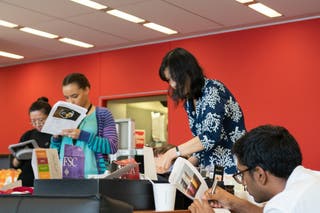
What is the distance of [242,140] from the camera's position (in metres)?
1.72

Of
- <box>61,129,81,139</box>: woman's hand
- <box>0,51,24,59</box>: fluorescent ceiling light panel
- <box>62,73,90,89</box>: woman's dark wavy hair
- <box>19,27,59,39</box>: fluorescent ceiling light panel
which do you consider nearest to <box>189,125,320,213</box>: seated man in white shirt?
<box>61,129,81,139</box>: woman's hand

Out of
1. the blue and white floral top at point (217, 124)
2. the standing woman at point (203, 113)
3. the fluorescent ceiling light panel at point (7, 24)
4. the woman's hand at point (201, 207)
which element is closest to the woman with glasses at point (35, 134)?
the standing woman at point (203, 113)

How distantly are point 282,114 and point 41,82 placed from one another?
406 centimetres

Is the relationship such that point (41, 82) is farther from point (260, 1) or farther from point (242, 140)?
point (242, 140)

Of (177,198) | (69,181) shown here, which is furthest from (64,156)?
(177,198)

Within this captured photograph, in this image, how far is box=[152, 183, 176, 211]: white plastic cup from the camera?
185cm

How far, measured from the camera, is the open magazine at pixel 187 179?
72.4 inches

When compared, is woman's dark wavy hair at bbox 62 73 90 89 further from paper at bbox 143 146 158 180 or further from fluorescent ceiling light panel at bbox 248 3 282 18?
fluorescent ceiling light panel at bbox 248 3 282 18

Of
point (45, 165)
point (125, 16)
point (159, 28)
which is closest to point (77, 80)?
point (45, 165)

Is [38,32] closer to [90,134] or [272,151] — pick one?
[90,134]

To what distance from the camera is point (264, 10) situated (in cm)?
595

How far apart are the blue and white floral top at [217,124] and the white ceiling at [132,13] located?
11.1 ft

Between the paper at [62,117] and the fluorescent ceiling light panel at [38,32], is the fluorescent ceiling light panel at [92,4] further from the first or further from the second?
the paper at [62,117]

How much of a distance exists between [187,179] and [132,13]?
444cm
